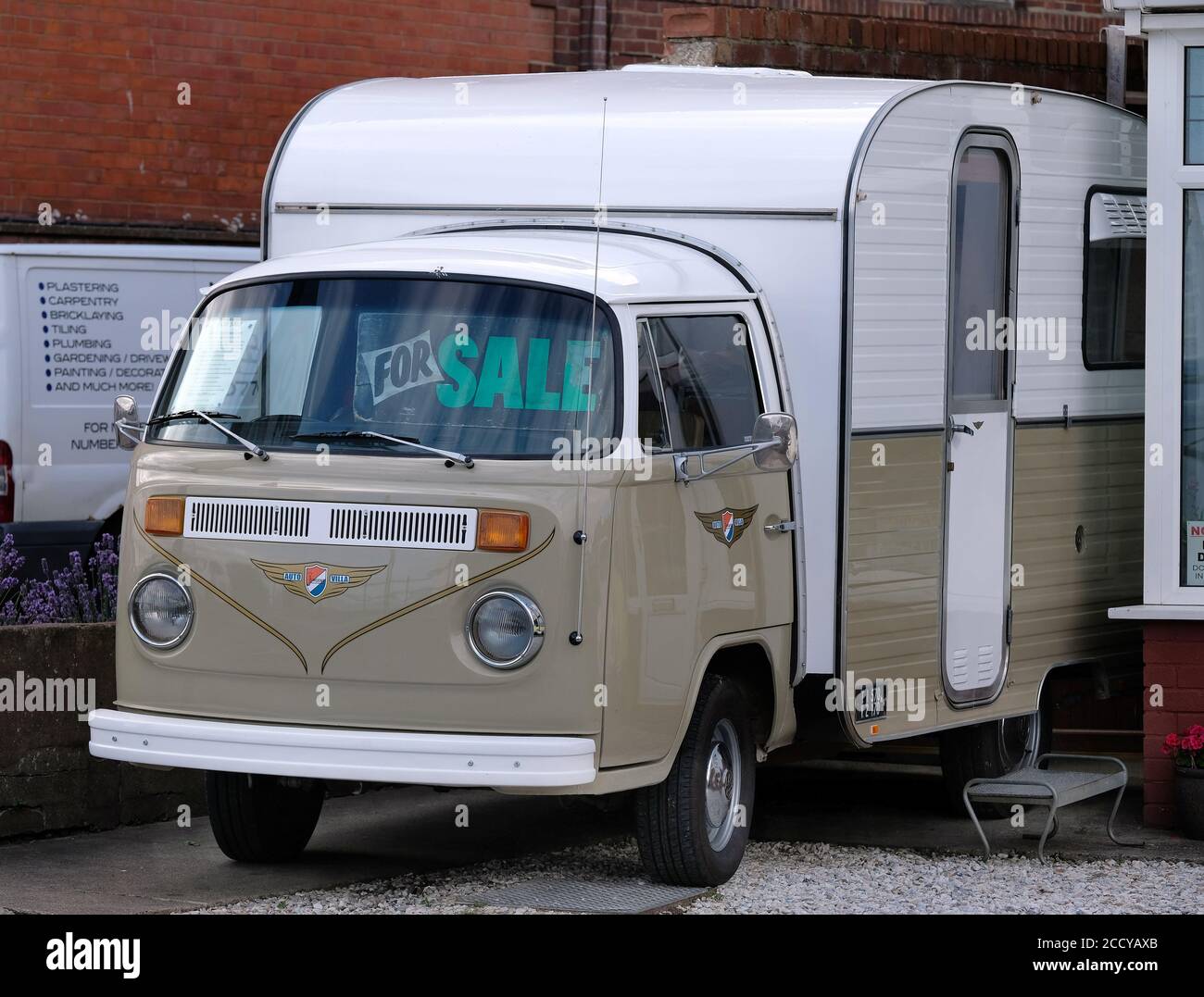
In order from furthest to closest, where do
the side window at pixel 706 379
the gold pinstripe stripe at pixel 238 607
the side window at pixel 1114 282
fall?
the side window at pixel 1114 282 → the side window at pixel 706 379 → the gold pinstripe stripe at pixel 238 607

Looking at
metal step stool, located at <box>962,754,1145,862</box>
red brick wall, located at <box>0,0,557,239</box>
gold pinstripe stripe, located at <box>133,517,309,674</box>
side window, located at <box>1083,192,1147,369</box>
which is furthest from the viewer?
red brick wall, located at <box>0,0,557,239</box>

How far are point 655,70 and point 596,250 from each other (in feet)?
6.96

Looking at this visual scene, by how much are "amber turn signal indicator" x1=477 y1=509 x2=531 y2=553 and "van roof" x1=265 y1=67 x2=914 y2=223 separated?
1780mm

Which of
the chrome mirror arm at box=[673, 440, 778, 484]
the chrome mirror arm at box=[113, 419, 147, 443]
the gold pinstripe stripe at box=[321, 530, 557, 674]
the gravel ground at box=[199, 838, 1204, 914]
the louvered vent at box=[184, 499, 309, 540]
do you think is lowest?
the gravel ground at box=[199, 838, 1204, 914]

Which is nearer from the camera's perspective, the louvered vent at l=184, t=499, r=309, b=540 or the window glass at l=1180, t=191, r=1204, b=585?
the louvered vent at l=184, t=499, r=309, b=540

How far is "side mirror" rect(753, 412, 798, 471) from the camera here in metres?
6.87

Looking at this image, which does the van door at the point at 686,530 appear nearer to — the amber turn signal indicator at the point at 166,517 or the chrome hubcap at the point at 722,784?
the chrome hubcap at the point at 722,784

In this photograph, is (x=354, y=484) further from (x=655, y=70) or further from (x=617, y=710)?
(x=655, y=70)

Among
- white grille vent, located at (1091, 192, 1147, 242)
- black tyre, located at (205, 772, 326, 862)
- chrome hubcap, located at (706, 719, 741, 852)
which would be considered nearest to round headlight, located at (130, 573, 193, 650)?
black tyre, located at (205, 772, 326, 862)

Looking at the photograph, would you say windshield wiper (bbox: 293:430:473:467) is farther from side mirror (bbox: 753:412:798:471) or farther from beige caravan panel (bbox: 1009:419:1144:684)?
beige caravan panel (bbox: 1009:419:1144:684)

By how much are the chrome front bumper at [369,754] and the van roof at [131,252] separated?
5340 millimetres

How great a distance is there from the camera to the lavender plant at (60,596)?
329 inches

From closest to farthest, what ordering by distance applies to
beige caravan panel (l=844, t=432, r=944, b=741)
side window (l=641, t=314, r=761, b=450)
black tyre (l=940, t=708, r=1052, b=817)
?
side window (l=641, t=314, r=761, b=450), beige caravan panel (l=844, t=432, r=944, b=741), black tyre (l=940, t=708, r=1052, b=817)

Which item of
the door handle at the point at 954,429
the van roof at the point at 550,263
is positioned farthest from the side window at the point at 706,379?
the door handle at the point at 954,429
